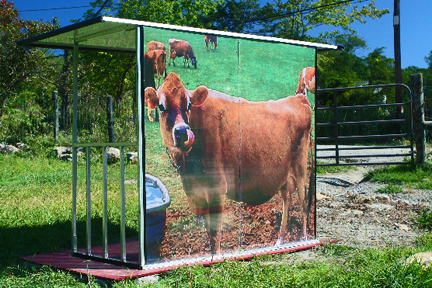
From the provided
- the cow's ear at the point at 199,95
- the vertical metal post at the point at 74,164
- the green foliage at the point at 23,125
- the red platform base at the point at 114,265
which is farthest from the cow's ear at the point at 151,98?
the green foliage at the point at 23,125

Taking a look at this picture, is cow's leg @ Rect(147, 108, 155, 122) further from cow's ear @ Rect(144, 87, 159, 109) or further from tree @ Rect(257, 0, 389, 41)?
tree @ Rect(257, 0, 389, 41)

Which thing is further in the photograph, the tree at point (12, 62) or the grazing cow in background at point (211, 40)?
the tree at point (12, 62)

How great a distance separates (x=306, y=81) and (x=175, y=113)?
1947mm

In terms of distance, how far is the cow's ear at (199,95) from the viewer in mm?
4770

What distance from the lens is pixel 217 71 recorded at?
495cm

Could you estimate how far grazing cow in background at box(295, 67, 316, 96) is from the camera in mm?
5676

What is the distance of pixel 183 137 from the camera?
4.67 m

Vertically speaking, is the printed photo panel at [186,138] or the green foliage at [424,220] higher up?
the printed photo panel at [186,138]

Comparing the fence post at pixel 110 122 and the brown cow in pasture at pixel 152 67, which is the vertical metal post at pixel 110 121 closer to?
the fence post at pixel 110 122

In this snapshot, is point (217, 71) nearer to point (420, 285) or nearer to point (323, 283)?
point (323, 283)

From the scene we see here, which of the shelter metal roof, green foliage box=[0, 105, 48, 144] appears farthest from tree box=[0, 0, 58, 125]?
the shelter metal roof

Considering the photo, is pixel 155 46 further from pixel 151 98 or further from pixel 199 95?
pixel 199 95

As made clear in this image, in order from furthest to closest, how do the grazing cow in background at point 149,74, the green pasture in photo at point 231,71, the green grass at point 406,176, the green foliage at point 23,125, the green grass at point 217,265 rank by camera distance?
1. the green foliage at point 23,125
2. the green grass at point 406,176
3. the green pasture in photo at point 231,71
4. the grazing cow in background at point 149,74
5. the green grass at point 217,265

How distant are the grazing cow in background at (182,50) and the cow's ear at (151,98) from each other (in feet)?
1.29
